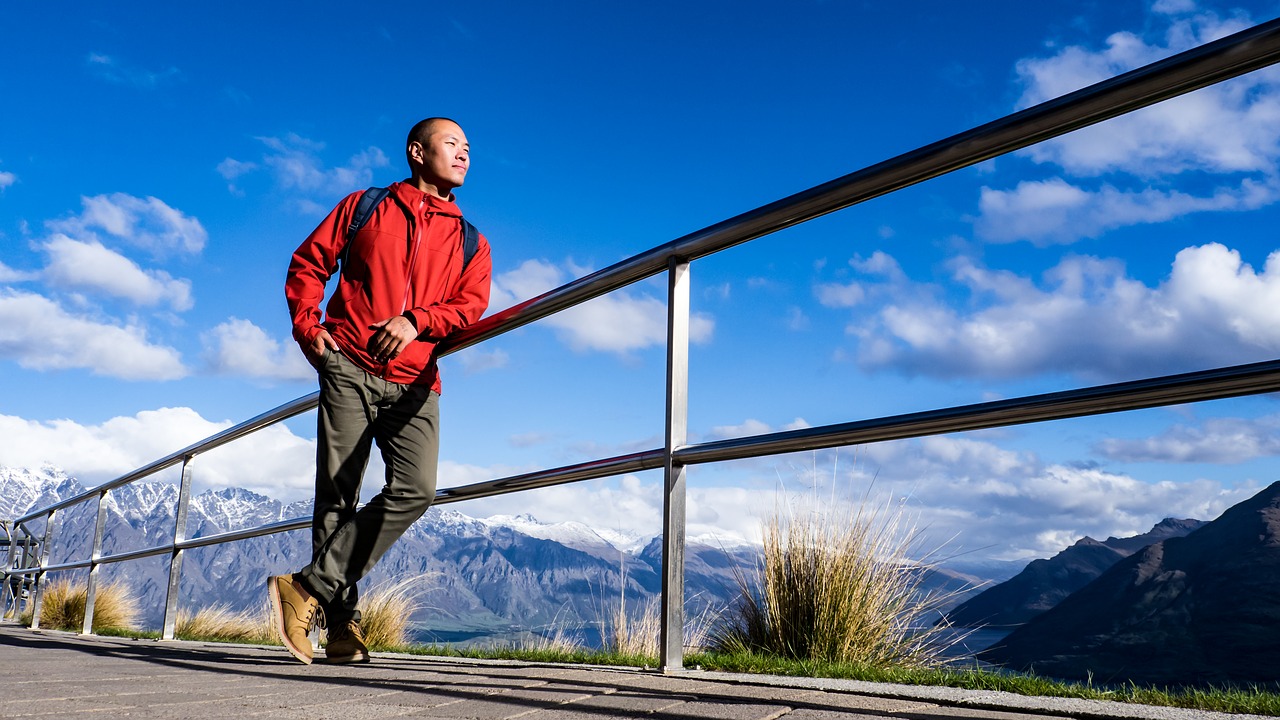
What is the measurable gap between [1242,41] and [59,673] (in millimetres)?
2413

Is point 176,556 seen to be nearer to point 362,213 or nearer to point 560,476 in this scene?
point 362,213

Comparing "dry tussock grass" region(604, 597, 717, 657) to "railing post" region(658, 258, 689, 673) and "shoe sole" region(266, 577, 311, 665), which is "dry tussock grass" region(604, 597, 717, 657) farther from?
"railing post" region(658, 258, 689, 673)

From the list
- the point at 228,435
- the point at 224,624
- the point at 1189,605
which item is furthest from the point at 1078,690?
the point at 1189,605

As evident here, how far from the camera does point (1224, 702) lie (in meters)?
1.54

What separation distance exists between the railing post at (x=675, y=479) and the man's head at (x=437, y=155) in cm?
91

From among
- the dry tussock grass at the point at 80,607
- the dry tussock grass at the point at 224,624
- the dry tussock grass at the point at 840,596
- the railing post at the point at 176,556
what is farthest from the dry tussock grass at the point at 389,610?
the dry tussock grass at the point at 840,596

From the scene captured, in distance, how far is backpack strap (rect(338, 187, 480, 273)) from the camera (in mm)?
2447

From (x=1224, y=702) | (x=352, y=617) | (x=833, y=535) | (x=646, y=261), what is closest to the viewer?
(x=1224, y=702)

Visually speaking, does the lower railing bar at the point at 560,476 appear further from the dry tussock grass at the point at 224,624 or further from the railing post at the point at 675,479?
the dry tussock grass at the point at 224,624

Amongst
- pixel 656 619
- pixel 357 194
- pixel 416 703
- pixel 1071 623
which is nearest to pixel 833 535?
pixel 656 619

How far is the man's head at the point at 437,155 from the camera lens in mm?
2600

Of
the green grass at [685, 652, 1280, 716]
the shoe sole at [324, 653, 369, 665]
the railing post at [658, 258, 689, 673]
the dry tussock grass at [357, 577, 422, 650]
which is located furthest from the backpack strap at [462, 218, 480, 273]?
the dry tussock grass at [357, 577, 422, 650]

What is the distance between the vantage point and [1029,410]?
4.40 feet

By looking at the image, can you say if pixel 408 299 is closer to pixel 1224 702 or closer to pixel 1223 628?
pixel 1224 702
